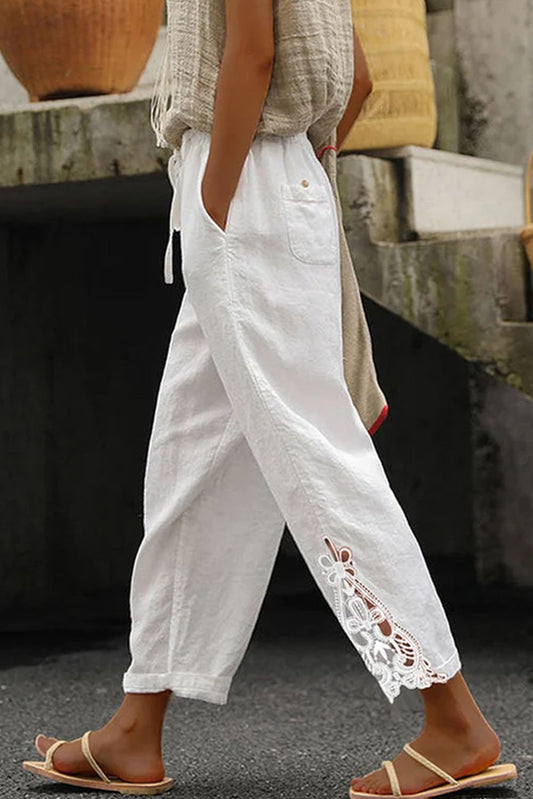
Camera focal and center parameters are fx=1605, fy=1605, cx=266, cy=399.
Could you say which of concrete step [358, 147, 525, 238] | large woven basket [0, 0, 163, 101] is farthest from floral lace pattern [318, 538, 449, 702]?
large woven basket [0, 0, 163, 101]

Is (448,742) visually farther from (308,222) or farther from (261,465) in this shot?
(308,222)

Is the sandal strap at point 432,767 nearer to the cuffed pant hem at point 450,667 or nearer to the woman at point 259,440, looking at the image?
the woman at point 259,440

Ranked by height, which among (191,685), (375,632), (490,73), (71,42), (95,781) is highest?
(71,42)

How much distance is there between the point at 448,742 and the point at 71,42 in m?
2.60

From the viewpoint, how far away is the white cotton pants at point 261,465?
2654 millimetres

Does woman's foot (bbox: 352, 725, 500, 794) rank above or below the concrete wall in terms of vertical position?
below

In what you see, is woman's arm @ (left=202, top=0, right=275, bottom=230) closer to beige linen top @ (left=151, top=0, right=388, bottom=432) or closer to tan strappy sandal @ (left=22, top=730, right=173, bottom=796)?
beige linen top @ (left=151, top=0, right=388, bottom=432)

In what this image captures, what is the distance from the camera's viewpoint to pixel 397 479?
21.7ft

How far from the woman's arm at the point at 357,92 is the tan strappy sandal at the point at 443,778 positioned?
115cm

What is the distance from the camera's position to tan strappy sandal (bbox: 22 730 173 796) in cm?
287

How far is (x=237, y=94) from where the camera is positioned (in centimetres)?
266

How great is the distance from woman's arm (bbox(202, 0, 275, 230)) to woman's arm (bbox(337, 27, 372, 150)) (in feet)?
1.13

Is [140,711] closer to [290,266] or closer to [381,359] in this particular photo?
[290,266]

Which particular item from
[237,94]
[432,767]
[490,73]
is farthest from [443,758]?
[490,73]
